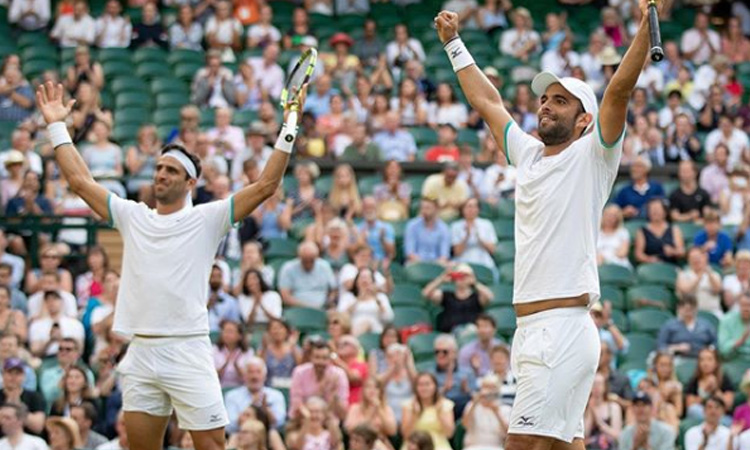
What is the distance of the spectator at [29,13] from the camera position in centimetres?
2106

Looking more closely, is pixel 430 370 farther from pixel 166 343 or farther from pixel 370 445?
pixel 166 343

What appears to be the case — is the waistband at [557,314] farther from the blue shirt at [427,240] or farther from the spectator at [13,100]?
the spectator at [13,100]

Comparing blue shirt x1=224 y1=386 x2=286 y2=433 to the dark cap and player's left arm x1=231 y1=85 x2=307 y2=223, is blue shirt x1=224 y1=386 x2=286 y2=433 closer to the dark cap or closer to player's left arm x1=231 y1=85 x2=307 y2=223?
the dark cap

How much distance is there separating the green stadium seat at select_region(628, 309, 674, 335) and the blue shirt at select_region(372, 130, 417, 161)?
398 cm

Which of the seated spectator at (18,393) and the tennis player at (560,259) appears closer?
the tennis player at (560,259)

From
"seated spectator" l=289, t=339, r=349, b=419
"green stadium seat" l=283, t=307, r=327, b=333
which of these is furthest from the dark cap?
"green stadium seat" l=283, t=307, r=327, b=333

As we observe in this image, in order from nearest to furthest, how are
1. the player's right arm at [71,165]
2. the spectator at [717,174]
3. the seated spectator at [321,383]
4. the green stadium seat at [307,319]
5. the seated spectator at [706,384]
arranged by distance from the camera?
the player's right arm at [71,165] < the seated spectator at [321,383] < the seated spectator at [706,384] < the green stadium seat at [307,319] < the spectator at [717,174]

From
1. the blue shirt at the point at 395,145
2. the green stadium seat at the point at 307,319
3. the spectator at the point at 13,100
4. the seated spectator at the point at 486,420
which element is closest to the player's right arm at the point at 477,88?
the seated spectator at the point at 486,420


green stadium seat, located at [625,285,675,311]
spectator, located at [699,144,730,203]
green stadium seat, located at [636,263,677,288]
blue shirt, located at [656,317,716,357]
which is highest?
spectator, located at [699,144,730,203]

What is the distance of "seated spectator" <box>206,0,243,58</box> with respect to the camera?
Answer: 21109 millimetres

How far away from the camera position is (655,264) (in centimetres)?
Result: 1644

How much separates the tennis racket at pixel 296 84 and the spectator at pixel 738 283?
8.02m

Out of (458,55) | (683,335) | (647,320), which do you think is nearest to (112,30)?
(647,320)

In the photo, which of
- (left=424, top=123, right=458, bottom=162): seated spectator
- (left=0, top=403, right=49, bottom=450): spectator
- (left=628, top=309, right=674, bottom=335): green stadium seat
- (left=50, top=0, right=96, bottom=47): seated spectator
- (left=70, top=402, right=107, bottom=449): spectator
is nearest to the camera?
(left=0, top=403, right=49, bottom=450): spectator
